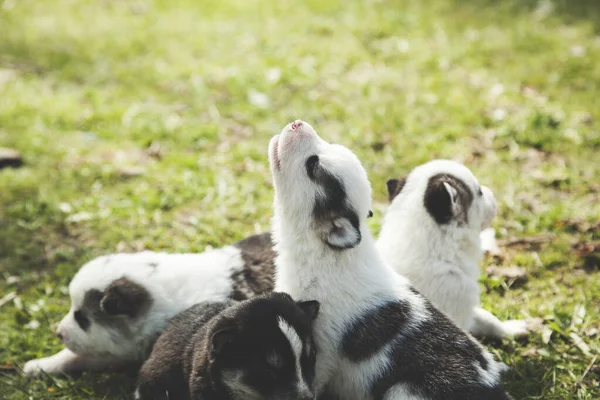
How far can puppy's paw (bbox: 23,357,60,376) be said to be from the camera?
210 inches

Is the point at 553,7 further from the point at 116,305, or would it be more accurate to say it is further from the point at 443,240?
the point at 116,305

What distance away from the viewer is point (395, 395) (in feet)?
13.8

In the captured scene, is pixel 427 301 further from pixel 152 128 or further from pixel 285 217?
pixel 152 128

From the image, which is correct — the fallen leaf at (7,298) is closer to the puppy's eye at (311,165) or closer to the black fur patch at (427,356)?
the puppy's eye at (311,165)

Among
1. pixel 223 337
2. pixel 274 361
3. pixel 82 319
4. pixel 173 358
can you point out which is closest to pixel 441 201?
pixel 274 361

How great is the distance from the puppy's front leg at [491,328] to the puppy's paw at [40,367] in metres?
3.23

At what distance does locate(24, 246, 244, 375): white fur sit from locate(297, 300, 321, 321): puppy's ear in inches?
40.6

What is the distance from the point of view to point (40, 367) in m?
5.34

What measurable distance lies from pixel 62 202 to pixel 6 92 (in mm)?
3055

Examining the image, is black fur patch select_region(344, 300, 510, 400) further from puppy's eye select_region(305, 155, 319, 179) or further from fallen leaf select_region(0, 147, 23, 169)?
fallen leaf select_region(0, 147, 23, 169)

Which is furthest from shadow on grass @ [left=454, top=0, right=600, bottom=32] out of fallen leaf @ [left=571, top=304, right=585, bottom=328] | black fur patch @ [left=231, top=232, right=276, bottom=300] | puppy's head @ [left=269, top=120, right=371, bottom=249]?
puppy's head @ [left=269, top=120, right=371, bottom=249]

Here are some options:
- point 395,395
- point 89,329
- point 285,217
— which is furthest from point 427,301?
point 89,329

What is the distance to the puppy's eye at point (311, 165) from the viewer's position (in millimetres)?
4594

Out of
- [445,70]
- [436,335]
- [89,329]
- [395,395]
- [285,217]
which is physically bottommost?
[89,329]
